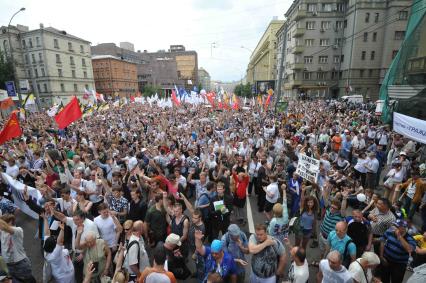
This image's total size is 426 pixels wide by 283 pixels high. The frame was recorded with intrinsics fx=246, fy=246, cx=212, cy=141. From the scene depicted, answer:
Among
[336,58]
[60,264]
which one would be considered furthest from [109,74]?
[60,264]

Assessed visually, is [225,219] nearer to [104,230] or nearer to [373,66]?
[104,230]

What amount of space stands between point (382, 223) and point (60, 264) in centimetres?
517

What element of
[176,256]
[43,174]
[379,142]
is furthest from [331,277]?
[379,142]

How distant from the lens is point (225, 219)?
17.3 feet

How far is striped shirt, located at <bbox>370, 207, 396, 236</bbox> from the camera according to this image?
13.8 ft

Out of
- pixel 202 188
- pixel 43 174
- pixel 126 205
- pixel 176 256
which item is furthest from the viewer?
pixel 43 174

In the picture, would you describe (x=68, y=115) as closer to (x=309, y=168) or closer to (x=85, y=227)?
(x=85, y=227)

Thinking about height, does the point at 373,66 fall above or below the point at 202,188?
above

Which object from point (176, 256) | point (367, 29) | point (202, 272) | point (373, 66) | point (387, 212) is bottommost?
point (202, 272)

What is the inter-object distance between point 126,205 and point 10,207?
270cm

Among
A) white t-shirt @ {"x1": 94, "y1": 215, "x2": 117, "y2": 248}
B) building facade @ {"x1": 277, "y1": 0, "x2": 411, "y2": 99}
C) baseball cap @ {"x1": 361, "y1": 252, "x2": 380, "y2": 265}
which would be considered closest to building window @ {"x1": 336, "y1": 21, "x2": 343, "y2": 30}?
building facade @ {"x1": 277, "y1": 0, "x2": 411, "y2": 99}

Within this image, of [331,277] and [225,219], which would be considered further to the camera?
[225,219]

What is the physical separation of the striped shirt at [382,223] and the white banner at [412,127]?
2458mm

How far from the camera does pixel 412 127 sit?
591 centimetres
